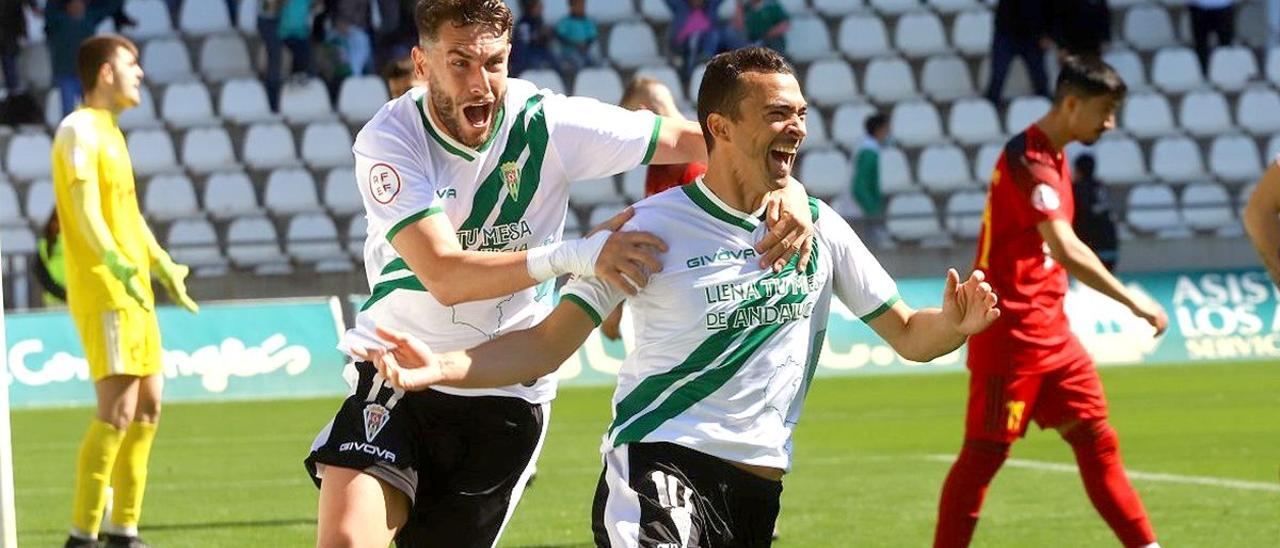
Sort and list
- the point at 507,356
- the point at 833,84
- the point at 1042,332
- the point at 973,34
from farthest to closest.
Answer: the point at 973,34, the point at 833,84, the point at 1042,332, the point at 507,356

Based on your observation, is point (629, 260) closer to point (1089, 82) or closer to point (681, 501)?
point (681, 501)

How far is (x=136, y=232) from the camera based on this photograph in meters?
9.38

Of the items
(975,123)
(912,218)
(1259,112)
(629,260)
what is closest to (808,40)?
(975,123)

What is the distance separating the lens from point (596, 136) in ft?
18.8

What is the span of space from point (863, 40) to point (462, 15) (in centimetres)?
2163

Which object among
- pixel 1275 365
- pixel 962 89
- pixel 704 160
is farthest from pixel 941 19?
pixel 704 160

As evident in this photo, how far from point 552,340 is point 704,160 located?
4.03 feet

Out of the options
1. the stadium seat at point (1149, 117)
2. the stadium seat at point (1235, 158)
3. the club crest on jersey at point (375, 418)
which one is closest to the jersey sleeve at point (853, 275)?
the club crest on jersey at point (375, 418)

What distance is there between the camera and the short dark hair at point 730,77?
194 inches

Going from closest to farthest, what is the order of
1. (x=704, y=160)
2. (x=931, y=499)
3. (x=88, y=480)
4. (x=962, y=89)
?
1. (x=704, y=160)
2. (x=88, y=480)
3. (x=931, y=499)
4. (x=962, y=89)

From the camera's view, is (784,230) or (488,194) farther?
(488,194)

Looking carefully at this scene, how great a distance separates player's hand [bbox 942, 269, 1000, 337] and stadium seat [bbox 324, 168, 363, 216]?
64.6 ft

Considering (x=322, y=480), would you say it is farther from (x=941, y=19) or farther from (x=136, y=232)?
(x=941, y=19)

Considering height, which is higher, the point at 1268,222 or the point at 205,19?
the point at 1268,222
